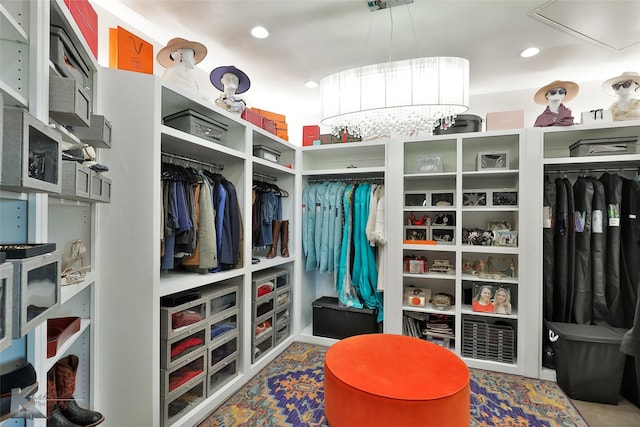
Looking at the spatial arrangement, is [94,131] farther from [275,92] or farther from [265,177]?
[275,92]

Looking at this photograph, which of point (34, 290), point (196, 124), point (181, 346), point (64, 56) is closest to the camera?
point (34, 290)

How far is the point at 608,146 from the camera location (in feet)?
8.24

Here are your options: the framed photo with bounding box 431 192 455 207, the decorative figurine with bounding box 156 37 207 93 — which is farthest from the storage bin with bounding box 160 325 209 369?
the framed photo with bounding box 431 192 455 207

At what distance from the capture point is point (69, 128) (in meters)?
1.42

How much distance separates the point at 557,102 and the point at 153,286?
3388 millimetres

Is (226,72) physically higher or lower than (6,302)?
higher

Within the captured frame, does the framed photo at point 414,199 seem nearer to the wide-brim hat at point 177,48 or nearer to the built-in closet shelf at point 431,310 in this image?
the built-in closet shelf at point 431,310

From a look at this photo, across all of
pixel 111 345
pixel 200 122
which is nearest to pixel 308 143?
pixel 200 122

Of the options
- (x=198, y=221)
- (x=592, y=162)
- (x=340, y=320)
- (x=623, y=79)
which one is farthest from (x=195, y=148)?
(x=623, y=79)

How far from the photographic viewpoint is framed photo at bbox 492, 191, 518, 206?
9.12 ft

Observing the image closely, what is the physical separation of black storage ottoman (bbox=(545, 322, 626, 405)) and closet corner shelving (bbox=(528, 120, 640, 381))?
23 cm

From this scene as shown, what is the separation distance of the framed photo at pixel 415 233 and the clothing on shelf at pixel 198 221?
1.71 meters

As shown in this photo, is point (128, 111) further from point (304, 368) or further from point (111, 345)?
point (304, 368)

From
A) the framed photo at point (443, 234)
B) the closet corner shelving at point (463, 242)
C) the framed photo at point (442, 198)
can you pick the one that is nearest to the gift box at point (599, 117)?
the closet corner shelving at point (463, 242)
